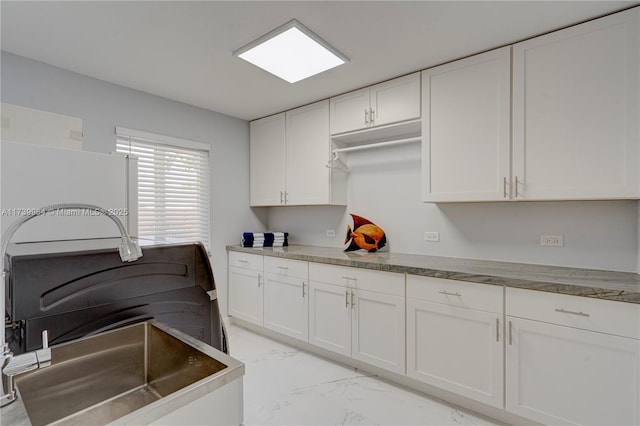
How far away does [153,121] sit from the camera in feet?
10.0

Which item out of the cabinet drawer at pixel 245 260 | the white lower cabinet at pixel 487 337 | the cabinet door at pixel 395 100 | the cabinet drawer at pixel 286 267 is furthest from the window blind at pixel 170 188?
the cabinet door at pixel 395 100

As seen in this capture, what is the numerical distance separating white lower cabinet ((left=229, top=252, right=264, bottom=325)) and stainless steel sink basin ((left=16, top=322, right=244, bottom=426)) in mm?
2068

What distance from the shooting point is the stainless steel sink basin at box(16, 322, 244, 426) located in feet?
3.17

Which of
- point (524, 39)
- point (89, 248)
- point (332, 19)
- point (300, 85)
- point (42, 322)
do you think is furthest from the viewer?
point (300, 85)

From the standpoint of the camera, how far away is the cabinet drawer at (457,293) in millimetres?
1931

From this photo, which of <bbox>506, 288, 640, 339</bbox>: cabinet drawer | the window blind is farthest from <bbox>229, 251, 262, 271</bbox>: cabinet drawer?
<bbox>506, 288, 640, 339</bbox>: cabinet drawer

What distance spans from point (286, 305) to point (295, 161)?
4.82ft

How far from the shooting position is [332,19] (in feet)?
6.12

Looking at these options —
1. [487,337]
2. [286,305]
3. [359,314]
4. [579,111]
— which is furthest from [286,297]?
[579,111]

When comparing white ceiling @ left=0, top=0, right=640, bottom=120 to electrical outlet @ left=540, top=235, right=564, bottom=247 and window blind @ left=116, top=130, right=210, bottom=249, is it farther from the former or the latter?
electrical outlet @ left=540, top=235, right=564, bottom=247

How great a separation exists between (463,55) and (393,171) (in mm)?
1096

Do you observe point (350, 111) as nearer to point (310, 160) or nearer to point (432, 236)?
point (310, 160)

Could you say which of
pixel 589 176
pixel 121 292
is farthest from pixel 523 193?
pixel 121 292

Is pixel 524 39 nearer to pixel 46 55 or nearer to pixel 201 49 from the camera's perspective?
pixel 201 49
